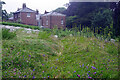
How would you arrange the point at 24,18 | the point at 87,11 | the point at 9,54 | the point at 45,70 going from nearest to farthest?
the point at 45,70 → the point at 9,54 → the point at 87,11 → the point at 24,18

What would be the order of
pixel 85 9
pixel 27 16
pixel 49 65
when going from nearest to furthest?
pixel 49 65, pixel 85 9, pixel 27 16

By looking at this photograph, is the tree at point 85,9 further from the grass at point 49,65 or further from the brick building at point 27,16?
the grass at point 49,65

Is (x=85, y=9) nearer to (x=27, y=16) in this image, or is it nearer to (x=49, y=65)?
(x=27, y=16)

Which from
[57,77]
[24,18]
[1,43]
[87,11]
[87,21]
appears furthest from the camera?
[24,18]

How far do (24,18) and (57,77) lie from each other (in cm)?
1898

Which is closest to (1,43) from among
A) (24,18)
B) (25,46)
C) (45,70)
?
(25,46)

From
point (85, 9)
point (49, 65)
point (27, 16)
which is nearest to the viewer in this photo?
point (49, 65)

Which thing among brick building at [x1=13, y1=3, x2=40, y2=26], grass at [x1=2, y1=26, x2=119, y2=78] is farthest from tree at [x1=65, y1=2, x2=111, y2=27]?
grass at [x1=2, y1=26, x2=119, y2=78]

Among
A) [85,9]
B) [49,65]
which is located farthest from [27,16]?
[49,65]

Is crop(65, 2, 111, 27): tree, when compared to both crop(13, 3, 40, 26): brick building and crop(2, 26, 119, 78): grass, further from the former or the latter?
crop(2, 26, 119, 78): grass

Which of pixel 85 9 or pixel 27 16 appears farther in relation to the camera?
pixel 27 16

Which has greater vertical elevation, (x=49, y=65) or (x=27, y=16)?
(x=27, y=16)

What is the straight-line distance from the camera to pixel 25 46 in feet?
12.0

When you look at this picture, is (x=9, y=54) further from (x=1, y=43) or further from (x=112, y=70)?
(x=112, y=70)
